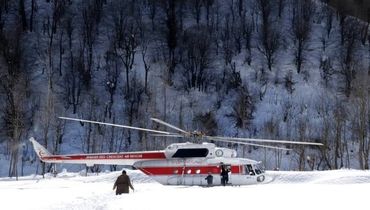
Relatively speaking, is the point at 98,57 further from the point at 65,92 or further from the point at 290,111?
the point at 290,111

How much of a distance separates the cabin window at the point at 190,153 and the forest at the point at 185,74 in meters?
18.2

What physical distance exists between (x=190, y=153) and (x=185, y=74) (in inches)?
1288

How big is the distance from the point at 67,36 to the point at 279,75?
77.4 feet

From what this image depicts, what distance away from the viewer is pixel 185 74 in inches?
2178

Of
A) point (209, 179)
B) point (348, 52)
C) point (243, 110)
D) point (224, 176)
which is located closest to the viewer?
point (224, 176)

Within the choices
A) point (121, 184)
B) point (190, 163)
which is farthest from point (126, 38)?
point (121, 184)

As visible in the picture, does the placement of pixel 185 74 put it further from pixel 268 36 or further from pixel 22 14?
pixel 22 14

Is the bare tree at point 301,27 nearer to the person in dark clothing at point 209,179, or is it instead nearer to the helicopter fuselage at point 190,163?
the helicopter fuselage at point 190,163

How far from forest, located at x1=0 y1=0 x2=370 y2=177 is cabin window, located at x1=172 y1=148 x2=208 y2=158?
18.2 m

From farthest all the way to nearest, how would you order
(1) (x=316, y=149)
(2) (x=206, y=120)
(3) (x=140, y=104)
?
(3) (x=140, y=104), (2) (x=206, y=120), (1) (x=316, y=149)

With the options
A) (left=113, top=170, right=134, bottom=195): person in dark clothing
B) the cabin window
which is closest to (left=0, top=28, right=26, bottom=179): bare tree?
the cabin window

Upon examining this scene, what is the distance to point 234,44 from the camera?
58.3 metres

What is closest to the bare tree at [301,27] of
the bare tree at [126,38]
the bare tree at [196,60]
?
the bare tree at [196,60]

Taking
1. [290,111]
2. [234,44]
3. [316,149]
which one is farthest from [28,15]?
[316,149]
